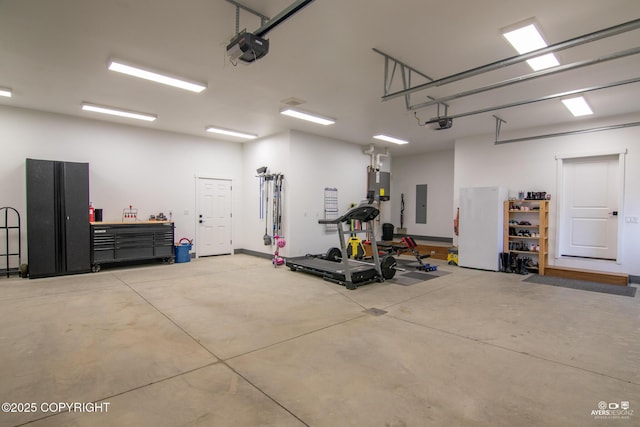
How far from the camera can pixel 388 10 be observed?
307 centimetres

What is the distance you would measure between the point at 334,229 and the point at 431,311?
4.65 m

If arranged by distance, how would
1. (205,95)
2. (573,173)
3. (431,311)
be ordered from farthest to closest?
(573,173) < (205,95) < (431,311)

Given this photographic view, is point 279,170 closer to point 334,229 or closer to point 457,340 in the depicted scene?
point 334,229

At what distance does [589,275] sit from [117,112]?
9.83 meters

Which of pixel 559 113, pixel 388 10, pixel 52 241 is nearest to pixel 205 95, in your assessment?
pixel 388 10

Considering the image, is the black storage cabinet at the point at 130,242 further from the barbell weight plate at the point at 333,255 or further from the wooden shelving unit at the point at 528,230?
the wooden shelving unit at the point at 528,230

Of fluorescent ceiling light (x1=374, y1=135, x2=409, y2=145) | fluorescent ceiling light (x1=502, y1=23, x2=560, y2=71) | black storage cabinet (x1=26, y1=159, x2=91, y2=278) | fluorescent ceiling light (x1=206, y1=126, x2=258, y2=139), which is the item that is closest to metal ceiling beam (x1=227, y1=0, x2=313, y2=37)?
fluorescent ceiling light (x1=502, y1=23, x2=560, y2=71)

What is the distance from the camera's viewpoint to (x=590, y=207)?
6.63 metres

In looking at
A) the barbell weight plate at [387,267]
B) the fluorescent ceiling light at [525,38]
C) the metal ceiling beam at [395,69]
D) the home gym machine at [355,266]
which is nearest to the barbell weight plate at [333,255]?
the home gym machine at [355,266]

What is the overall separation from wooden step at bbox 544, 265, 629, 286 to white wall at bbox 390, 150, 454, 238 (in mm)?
3822

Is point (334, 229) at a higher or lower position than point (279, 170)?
lower

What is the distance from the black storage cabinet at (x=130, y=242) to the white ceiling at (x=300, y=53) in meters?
2.55

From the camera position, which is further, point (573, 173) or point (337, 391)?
point (573, 173)

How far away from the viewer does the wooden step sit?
5828mm
